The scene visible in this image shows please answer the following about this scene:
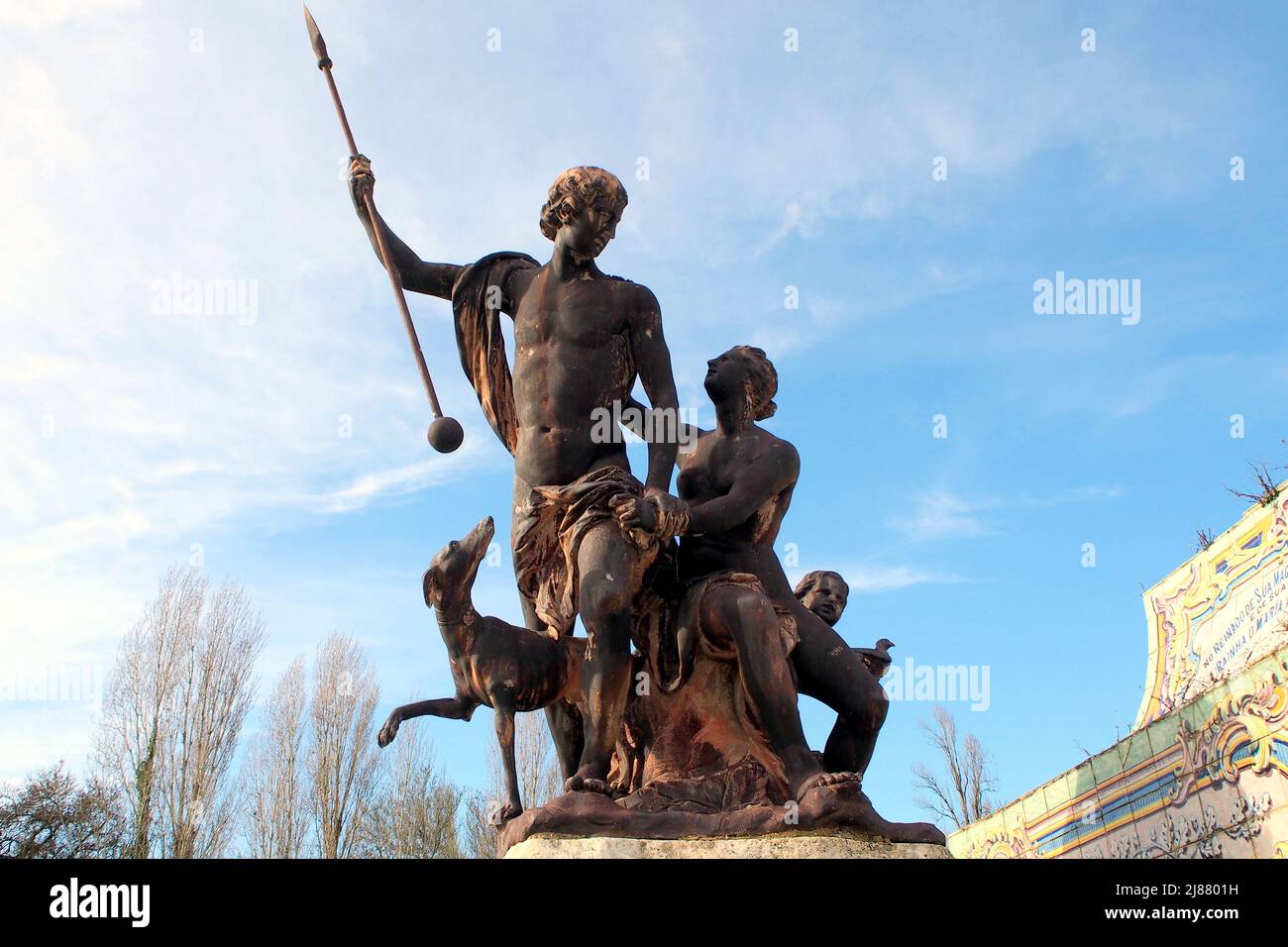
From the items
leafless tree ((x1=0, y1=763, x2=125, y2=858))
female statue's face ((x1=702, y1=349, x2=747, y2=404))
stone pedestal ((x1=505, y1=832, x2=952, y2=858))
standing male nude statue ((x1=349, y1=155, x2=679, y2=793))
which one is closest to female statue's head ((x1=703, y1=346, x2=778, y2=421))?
female statue's face ((x1=702, y1=349, x2=747, y2=404))

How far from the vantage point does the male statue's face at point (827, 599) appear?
5.33 m

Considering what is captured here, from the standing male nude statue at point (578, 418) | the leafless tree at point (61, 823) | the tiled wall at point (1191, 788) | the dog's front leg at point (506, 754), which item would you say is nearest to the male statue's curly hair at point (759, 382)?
the standing male nude statue at point (578, 418)

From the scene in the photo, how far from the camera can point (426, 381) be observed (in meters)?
5.00

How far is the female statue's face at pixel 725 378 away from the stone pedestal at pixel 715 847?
79.2 inches

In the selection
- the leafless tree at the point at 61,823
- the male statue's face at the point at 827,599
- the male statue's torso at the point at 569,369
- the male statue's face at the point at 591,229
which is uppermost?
the male statue's face at the point at 591,229

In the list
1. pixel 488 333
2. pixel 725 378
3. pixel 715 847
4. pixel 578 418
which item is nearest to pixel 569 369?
pixel 578 418

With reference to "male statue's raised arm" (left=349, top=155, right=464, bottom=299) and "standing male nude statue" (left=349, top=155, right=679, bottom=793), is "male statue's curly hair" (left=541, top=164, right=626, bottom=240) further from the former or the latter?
"male statue's raised arm" (left=349, top=155, right=464, bottom=299)

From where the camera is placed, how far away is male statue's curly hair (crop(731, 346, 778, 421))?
16.6 feet

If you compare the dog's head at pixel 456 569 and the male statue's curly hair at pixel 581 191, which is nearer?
the dog's head at pixel 456 569

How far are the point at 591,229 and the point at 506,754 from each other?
7.39 ft

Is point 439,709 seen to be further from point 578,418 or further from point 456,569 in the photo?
point 578,418

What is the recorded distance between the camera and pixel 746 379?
502cm

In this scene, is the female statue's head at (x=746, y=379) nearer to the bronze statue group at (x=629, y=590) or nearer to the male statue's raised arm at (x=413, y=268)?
the bronze statue group at (x=629, y=590)
